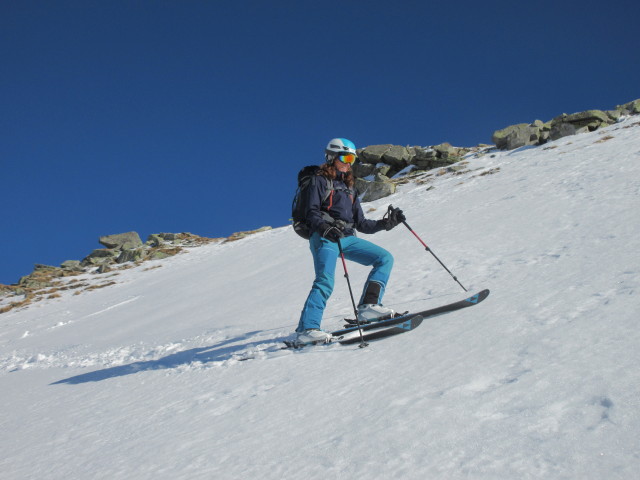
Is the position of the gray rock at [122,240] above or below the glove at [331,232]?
above

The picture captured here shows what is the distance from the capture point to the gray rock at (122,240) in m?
34.8

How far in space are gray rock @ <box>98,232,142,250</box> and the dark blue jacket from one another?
32.7 meters

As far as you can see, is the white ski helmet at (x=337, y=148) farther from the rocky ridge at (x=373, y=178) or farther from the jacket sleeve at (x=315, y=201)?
the rocky ridge at (x=373, y=178)

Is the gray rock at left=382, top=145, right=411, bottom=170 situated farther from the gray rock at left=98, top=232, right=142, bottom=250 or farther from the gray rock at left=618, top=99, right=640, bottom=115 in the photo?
the gray rock at left=98, top=232, right=142, bottom=250

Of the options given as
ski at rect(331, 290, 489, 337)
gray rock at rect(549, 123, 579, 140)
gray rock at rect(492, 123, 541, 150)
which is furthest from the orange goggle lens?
gray rock at rect(492, 123, 541, 150)

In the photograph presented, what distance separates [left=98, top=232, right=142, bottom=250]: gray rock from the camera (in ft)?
114

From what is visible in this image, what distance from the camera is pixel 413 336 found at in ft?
13.7

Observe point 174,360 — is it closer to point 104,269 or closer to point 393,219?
point 393,219

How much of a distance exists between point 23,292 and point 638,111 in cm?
3763

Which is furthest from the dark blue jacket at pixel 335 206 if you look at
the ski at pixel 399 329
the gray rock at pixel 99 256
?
the gray rock at pixel 99 256

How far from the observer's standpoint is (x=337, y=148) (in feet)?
16.5

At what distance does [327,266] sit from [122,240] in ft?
114

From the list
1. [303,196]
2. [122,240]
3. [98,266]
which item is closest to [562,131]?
[303,196]

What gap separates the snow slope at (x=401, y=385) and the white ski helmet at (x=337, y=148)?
211 cm
